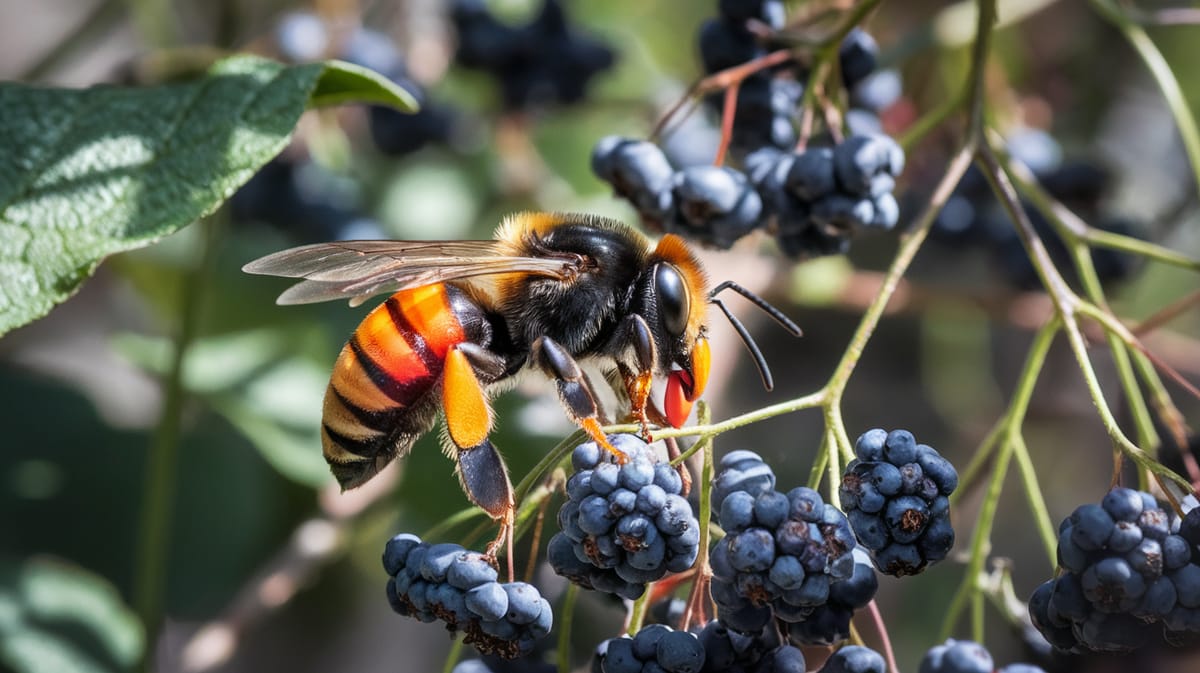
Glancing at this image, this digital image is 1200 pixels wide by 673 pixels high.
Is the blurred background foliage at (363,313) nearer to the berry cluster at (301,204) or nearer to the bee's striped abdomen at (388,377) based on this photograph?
the berry cluster at (301,204)

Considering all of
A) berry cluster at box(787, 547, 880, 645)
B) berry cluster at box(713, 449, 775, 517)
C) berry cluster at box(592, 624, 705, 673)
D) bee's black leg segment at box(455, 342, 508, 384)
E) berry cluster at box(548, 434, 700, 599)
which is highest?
bee's black leg segment at box(455, 342, 508, 384)

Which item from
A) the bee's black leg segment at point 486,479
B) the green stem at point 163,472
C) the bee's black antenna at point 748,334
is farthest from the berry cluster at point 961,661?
the green stem at point 163,472

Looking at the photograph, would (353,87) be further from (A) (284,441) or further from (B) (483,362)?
(A) (284,441)

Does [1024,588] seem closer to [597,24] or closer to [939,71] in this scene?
[939,71]

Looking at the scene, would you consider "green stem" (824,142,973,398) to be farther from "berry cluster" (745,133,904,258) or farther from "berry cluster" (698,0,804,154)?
"berry cluster" (698,0,804,154)

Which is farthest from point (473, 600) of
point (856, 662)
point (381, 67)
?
point (381, 67)

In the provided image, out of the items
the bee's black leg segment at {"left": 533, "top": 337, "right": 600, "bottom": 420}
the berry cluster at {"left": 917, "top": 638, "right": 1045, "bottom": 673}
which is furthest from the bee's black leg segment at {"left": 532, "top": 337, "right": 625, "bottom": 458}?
the berry cluster at {"left": 917, "top": 638, "right": 1045, "bottom": 673}
